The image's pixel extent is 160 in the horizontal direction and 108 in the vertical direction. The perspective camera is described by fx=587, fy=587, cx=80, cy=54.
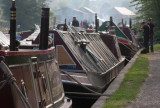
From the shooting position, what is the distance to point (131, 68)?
59.8 ft

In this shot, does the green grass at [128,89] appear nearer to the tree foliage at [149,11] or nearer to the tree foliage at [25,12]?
the tree foliage at [149,11]

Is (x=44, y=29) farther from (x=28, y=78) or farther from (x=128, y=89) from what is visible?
(x=128, y=89)

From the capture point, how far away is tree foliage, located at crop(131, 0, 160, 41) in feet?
122

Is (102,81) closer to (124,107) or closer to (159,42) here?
(124,107)

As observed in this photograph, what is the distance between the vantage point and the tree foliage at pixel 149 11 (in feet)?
122

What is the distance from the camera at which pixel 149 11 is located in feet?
125

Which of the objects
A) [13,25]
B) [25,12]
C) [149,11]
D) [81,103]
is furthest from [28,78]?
[25,12]

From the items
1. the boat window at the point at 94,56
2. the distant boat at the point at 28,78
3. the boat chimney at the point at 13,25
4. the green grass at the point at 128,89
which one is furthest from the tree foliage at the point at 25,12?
the boat chimney at the point at 13,25

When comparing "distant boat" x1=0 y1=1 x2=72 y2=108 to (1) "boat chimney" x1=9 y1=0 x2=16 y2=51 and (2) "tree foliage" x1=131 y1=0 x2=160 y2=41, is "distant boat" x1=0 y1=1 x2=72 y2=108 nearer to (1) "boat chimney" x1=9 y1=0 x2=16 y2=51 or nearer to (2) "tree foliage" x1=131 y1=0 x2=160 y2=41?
(1) "boat chimney" x1=9 y1=0 x2=16 y2=51

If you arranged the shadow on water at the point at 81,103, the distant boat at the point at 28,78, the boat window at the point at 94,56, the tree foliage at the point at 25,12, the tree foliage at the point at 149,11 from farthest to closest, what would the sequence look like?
the tree foliage at the point at 25,12 → the tree foliage at the point at 149,11 → the boat window at the point at 94,56 → the shadow on water at the point at 81,103 → the distant boat at the point at 28,78

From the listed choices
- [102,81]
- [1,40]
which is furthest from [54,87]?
[102,81]

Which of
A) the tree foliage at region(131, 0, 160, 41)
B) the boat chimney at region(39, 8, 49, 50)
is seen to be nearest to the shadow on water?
the boat chimney at region(39, 8, 49, 50)

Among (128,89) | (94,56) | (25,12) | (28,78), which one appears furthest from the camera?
(25,12)

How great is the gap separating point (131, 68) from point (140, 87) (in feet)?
16.7
